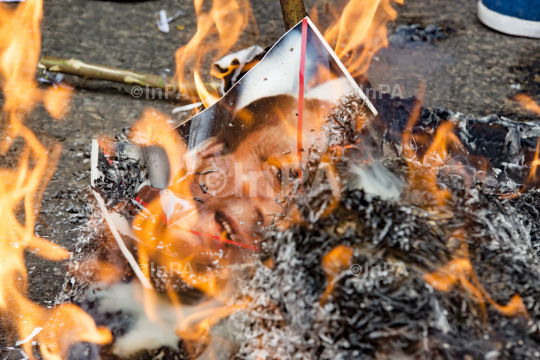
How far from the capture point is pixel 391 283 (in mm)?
1079

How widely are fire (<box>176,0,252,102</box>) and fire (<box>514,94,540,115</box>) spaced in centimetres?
220

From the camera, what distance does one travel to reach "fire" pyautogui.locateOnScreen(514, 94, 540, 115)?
286cm

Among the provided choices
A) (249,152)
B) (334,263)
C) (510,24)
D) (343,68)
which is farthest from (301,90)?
(510,24)

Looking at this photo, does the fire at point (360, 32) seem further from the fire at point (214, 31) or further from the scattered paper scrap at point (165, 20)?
the scattered paper scrap at point (165, 20)

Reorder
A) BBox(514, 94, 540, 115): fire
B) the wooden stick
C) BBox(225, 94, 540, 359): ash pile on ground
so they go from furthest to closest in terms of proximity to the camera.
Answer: BBox(514, 94, 540, 115): fire
the wooden stick
BBox(225, 94, 540, 359): ash pile on ground

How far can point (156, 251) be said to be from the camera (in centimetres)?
132

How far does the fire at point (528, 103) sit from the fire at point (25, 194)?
2.99 meters

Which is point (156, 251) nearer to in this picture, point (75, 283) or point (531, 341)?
point (75, 283)

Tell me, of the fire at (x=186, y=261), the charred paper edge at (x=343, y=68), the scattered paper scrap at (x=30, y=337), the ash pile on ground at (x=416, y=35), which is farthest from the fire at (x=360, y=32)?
the scattered paper scrap at (x=30, y=337)

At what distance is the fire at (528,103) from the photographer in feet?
9.39

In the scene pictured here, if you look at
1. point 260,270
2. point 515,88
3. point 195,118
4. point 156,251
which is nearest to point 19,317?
point 156,251

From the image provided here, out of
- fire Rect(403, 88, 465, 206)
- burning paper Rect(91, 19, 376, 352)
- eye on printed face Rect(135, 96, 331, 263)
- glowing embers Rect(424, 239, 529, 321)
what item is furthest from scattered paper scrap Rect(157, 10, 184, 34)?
glowing embers Rect(424, 239, 529, 321)

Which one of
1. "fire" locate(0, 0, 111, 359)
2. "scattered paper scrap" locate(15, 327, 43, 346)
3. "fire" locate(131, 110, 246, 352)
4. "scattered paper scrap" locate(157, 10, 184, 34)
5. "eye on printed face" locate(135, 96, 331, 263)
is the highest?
"eye on printed face" locate(135, 96, 331, 263)

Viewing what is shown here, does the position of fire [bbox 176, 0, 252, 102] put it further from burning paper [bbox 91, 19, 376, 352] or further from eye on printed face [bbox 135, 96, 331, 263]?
eye on printed face [bbox 135, 96, 331, 263]
